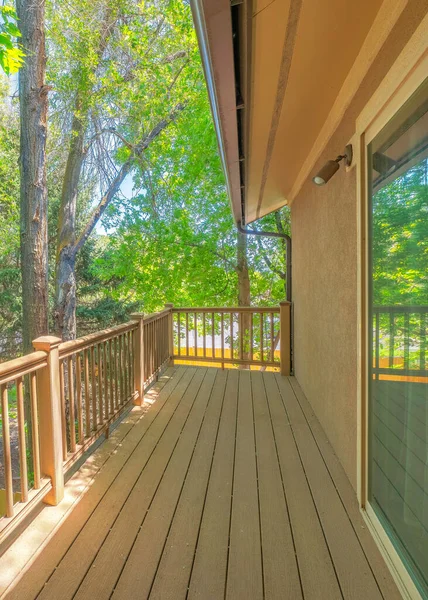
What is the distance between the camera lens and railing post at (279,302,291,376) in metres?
4.61

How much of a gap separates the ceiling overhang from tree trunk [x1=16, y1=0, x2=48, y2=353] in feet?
10.2

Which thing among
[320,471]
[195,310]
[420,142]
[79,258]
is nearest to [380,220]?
[420,142]

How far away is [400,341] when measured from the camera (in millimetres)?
1393

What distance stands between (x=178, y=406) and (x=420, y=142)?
3186mm

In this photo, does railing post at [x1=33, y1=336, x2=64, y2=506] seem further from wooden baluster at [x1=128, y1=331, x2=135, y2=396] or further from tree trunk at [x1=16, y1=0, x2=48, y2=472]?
tree trunk at [x1=16, y1=0, x2=48, y2=472]

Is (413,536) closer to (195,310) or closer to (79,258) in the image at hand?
(195,310)

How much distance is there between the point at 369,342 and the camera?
1.77m

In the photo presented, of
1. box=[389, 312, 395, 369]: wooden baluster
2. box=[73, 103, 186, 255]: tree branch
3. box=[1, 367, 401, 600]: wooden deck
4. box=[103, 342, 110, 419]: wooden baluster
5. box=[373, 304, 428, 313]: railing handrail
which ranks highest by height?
box=[73, 103, 186, 255]: tree branch

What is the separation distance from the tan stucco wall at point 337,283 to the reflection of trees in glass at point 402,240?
1.15 feet

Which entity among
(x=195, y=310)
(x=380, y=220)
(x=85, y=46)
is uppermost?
(x=85, y=46)

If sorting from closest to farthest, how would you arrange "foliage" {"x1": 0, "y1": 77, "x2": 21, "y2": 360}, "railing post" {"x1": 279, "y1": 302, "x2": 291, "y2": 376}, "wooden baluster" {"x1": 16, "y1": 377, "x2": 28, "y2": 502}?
1. "wooden baluster" {"x1": 16, "y1": 377, "x2": 28, "y2": 502}
2. "railing post" {"x1": 279, "y1": 302, "x2": 291, "y2": 376}
3. "foliage" {"x1": 0, "y1": 77, "x2": 21, "y2": 360}

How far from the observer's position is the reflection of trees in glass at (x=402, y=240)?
1.20m

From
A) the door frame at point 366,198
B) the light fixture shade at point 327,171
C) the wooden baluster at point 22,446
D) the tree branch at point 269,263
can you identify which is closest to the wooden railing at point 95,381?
the wooden baluster at point 22,446

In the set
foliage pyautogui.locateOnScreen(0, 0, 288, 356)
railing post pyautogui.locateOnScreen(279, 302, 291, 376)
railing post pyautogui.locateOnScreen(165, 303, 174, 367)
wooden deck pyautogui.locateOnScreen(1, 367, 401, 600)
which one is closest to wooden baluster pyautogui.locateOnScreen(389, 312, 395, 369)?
wooden deck pyautogui.locateOnScreen(1, 367, 401, 600)
